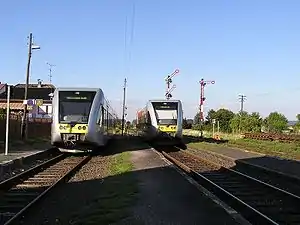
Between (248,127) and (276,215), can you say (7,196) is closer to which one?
(276,215)

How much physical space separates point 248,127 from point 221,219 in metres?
85.5

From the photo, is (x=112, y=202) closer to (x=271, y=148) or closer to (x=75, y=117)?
(x=75, y=117)

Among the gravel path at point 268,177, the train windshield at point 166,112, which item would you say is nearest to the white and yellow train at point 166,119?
the train windshield at point 166,112

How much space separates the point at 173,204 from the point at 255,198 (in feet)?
8.16

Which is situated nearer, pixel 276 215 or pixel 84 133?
pixel 276 215

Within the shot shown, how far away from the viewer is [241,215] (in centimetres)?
955

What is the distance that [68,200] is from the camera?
11055 mm

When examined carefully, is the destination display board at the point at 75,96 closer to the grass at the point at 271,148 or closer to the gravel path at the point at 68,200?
the gravel path at the point at 68,200

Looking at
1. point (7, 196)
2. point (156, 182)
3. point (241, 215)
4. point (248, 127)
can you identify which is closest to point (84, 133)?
point (156, 182)

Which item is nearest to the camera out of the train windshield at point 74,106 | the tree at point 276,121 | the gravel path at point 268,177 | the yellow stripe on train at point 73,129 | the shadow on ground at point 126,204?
the shadow on ground at point 126,204

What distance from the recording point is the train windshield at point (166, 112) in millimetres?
32344

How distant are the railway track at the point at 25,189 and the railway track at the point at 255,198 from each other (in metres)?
4.33

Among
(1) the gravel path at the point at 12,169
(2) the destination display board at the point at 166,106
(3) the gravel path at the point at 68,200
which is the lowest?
(3) the gravel path at the point at 68,200

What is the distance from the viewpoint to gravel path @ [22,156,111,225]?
893 cm
